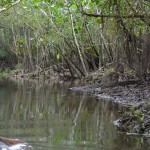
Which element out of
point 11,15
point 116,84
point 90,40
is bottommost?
point 116,84

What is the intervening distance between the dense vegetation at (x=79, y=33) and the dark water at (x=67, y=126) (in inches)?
110

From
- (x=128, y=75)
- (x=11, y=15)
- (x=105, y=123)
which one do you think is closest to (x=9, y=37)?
(x=11, y=15)

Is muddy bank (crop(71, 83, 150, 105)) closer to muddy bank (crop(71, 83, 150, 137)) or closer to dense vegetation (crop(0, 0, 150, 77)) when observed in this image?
muddy bank (crop(71, 83, 150, 137))

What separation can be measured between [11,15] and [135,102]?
19329 mm

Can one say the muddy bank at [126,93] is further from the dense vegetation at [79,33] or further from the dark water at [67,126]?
the dense vegetation at [79,33]

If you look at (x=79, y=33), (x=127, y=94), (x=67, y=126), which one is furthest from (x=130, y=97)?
(x=79, y=33)

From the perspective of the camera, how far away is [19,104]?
1564 cm

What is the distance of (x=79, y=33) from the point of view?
26.6m

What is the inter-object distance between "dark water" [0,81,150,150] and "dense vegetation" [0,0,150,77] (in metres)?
2.80

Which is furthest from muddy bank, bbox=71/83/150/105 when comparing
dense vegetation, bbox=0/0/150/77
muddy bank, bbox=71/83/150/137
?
Result: dense vegetation, bbox=0/0/150/77

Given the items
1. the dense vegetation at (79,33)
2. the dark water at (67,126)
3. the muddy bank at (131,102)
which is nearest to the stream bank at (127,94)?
the muddy bank at (131,102)

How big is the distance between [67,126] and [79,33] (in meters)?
16.7

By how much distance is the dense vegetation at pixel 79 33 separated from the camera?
13.0 m

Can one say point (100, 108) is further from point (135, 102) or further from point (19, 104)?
point (19, 104)
